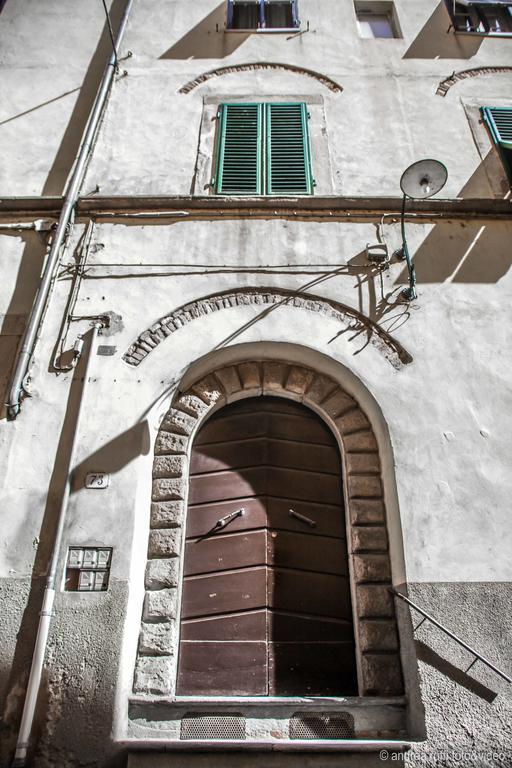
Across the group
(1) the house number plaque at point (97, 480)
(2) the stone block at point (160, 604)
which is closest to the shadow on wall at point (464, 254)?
(1) the house number plaque at point (97, 480)

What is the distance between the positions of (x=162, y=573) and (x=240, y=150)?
17.0ft

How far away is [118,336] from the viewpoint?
5.34 meters

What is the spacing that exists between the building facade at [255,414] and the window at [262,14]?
124cm

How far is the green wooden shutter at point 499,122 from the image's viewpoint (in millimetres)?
7187

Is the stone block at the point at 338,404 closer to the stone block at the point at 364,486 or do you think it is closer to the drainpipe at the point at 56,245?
the stone block at the point at 364,486

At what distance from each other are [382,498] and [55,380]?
3.09m

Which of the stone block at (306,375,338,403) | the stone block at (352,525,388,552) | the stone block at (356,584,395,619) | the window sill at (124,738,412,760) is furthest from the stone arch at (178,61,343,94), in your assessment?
the window sill at (124,738,412,760)

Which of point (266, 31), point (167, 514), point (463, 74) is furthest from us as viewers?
point (266, 31)

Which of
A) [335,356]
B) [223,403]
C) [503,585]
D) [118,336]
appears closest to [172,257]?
[118,336]

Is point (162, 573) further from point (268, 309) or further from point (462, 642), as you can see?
point (268, 309)

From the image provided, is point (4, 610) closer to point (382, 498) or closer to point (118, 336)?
point (118, 336)

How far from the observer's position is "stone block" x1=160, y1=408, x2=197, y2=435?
16.8 feet

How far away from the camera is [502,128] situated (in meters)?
7.30

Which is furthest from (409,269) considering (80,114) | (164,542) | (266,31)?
(266,31)
